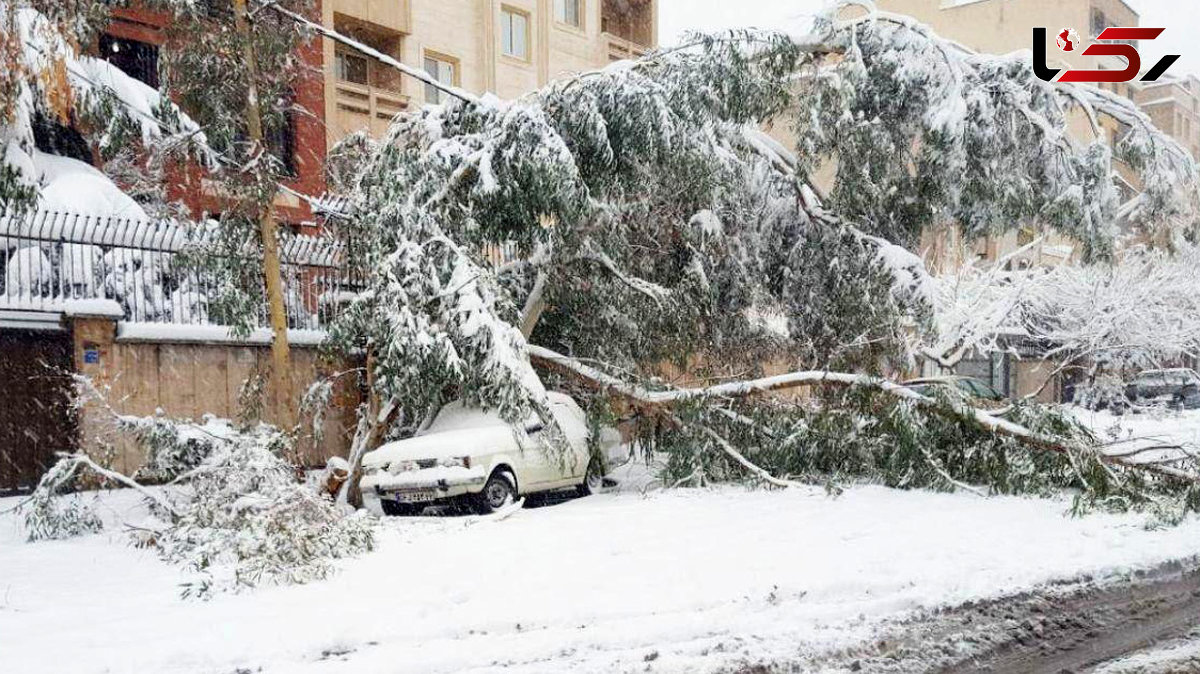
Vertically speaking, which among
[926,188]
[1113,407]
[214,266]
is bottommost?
[1113,407]

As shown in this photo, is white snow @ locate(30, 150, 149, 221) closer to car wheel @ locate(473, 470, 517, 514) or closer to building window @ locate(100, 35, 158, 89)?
building window @ locate(100, 35, 158, 89)

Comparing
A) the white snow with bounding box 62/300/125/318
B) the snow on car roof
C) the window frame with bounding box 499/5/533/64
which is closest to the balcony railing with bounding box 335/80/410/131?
the window frame with bounding box 499/5/533/64

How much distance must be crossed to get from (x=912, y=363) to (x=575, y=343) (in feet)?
16.1

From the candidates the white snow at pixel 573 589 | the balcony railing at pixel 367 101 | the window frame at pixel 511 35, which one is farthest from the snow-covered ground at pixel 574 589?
the window frame at pixel 511 35

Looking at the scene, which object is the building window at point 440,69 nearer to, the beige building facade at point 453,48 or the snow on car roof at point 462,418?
the beige building facade at point 453,48

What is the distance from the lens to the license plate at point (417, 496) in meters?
10.7

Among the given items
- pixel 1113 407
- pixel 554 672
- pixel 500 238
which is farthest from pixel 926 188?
pixel 1113 407

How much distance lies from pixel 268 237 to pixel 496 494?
391 centimetres

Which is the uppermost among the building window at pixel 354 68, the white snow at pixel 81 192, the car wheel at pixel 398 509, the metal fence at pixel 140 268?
the building window at pixel 354 68

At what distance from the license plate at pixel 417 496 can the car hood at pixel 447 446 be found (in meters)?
0.40

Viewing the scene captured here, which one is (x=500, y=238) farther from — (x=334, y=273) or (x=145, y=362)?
(x=145, y=362)

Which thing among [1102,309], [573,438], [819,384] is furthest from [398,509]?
[1102,309]

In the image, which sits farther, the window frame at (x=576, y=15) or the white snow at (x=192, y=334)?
the window frame at (x=576, y=15)

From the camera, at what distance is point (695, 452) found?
11.9 metres
